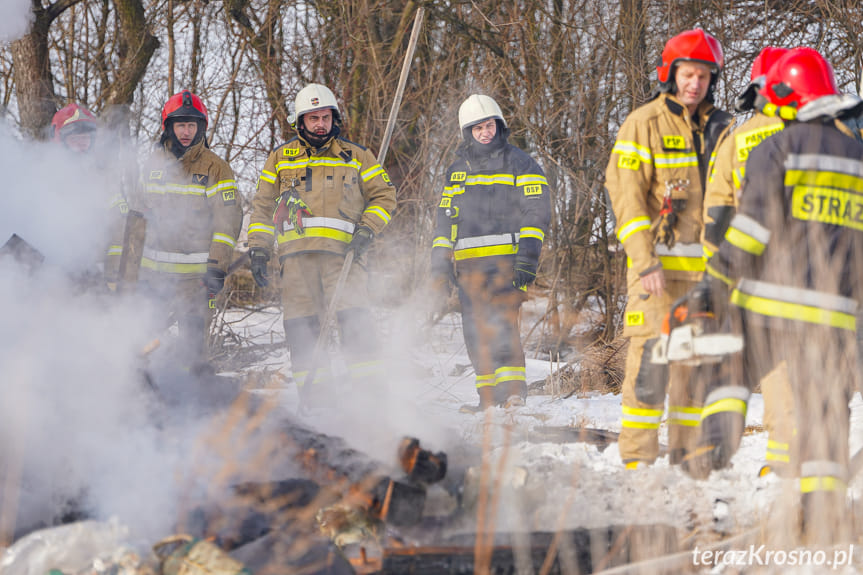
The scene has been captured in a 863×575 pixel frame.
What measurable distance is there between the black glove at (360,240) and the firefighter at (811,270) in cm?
294

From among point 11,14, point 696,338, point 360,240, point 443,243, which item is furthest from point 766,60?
point 11,14

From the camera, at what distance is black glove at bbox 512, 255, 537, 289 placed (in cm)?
564

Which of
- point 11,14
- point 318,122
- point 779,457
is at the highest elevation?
point 11,14

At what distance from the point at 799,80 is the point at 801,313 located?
1.00 meters

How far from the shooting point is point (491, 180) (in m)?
5.88

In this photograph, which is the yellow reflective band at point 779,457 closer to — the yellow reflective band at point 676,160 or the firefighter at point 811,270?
the firefighter at point 811,270

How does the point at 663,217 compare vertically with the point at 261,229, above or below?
below

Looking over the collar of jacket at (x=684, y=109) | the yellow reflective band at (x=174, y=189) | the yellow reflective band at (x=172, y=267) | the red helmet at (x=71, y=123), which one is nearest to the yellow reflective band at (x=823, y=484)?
the collar of jacket at (x=684, y=109)

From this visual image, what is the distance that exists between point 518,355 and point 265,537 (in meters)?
3.22

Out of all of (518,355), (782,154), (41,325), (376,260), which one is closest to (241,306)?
(376,260)

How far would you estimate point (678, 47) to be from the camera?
382cm

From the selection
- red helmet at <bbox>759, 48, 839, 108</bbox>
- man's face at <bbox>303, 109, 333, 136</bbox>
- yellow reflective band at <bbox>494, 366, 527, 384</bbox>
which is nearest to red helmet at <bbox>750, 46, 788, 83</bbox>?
red helmet at <bbox>759, 48, 839, 108</bbox>

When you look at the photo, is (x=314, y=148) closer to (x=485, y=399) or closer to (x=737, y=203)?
(x=485, y=399)

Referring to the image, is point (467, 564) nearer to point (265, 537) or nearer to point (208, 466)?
point (265, 537)
